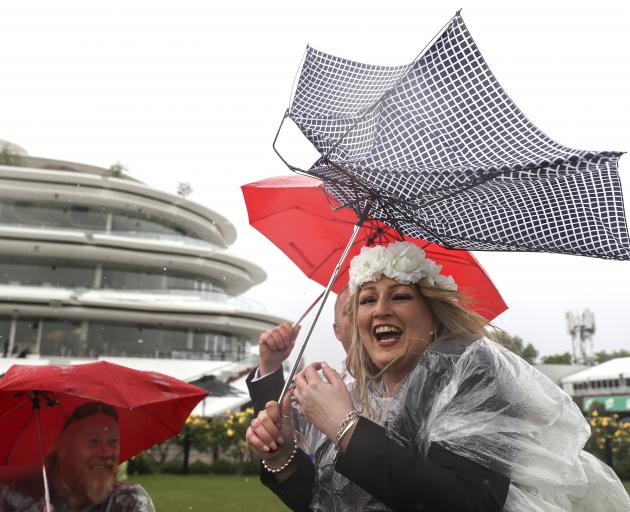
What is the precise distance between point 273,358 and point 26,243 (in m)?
34.0

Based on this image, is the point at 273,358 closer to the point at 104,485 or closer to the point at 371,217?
the point at 371,217

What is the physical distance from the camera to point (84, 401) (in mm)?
3062

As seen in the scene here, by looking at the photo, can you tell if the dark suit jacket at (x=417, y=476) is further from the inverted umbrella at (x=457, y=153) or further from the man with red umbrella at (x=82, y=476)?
the man with red umbrella at (x=82, y=476)

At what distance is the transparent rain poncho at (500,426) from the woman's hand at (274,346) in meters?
0.68

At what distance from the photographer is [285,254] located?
3.84 metres

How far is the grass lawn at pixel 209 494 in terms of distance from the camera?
396 inches

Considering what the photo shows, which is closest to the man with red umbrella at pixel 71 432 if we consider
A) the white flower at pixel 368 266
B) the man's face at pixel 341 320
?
the man's face at pixel 341 320

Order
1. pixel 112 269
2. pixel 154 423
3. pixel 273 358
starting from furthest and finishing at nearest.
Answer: pixel 112 269
pixel 154 423
pixel 273 358

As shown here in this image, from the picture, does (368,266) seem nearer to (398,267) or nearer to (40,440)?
(398,267)

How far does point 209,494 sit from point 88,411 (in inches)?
380

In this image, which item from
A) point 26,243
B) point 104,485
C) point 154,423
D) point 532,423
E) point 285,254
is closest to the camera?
point 532,423

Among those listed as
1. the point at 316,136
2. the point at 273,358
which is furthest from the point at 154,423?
the point at 316,136

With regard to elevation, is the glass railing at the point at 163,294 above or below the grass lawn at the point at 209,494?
above

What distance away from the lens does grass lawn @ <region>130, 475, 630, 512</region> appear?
Result: 10.0 metres
